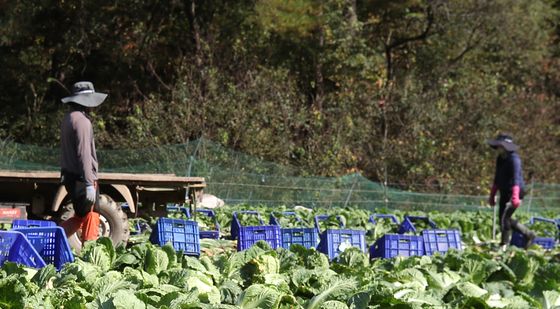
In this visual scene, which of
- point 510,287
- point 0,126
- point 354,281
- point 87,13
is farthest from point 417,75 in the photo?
point 354,281

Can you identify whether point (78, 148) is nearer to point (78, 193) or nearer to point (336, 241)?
point (78, 193)

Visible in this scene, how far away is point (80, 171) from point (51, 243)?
1920 mm

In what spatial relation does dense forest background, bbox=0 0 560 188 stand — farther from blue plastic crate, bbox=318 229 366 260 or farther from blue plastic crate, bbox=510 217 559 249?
blue plastic crate, bbox=318 229 366 260

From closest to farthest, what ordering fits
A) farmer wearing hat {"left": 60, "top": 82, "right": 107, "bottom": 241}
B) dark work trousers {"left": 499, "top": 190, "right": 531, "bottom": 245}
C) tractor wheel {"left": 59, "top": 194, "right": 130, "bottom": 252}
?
farmer wearing hat {"left": 60, "top": 82, "right": 107, "bottom": 241}
tractor wheel {"left": 59, "top": 194, "right": 130, "bottom": 252}
dark work trousers {"left": 499, "top": 190, "right": 531, "bottom": 245}

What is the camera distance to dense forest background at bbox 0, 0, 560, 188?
24.6 m

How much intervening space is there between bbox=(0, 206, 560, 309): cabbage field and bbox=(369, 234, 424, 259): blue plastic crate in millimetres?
1048

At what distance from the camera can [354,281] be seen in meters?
5.61

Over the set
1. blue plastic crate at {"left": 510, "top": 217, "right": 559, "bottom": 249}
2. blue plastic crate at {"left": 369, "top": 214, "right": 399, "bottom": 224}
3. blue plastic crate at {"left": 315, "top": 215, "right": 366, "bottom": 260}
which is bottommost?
blue plastic crate at {"left": 510, "top": 217, "right": 559, "bottom": 249}

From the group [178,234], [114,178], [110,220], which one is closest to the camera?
[178,234]

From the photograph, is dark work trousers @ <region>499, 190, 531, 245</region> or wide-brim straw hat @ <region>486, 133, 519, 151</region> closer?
wide-brim straw hat @ <region>486, 133, 519, 151</region>

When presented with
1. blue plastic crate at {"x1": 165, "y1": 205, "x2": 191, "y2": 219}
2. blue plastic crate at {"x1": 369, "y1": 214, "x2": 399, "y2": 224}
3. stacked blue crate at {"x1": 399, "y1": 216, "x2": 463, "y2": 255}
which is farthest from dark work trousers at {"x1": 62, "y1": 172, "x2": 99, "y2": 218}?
blue plastic crate at {"x1": 369, "y1": 214, "x2": 399, "y2": 224}

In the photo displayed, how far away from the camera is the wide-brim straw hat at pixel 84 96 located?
28.6 ft

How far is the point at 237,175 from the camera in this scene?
60.3 feet

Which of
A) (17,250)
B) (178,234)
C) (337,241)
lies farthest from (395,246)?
(17,250)
